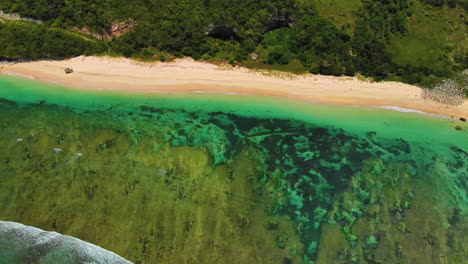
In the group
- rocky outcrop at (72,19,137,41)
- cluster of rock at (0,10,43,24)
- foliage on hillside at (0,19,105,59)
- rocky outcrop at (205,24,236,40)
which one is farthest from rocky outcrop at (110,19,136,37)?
cluster of rock at (0,10,43,24)

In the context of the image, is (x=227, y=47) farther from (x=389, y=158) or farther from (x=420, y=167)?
(x=420, y=167)

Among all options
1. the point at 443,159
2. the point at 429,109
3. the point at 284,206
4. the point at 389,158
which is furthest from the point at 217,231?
the point at 429,109

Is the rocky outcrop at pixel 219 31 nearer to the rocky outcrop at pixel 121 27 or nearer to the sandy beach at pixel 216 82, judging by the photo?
the sandy beach at pixel 216 82

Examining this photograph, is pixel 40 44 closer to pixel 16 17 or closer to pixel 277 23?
pixel 16 17

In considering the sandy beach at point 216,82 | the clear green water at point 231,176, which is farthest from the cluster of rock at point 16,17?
the clear green water at point 231,176

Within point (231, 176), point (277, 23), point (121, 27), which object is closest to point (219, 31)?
point (277, 23)

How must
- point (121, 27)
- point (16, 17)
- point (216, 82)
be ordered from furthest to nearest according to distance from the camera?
1. point (16, 17)
2. point (121, 27)
3. point (216, 82)

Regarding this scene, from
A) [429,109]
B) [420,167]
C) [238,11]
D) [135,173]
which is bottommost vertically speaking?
[135,173]
